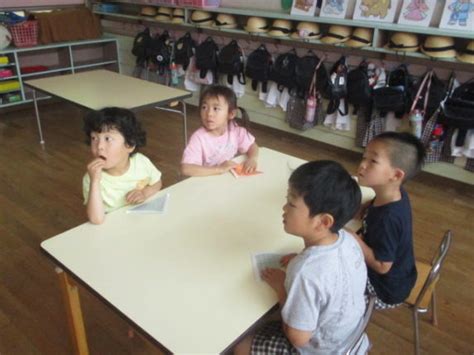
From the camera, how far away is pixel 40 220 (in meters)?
2.76

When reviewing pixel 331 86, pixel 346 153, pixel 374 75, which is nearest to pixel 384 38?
pixel 374 75

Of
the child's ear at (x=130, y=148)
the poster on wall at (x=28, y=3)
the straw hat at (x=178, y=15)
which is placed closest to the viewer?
the child's ear at (x=130, y=148)

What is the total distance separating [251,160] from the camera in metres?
1.89

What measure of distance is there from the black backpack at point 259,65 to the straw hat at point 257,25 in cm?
21

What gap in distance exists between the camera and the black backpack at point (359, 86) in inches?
132

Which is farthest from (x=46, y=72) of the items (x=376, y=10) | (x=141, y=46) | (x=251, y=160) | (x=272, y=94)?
(x=251, y=160)

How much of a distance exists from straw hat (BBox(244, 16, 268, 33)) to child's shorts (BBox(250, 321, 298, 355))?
3.15 metres

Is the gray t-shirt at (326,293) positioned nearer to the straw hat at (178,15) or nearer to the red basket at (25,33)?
the straw hat at (178,15)

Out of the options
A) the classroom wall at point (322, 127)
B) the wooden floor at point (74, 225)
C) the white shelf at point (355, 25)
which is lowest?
the wooden floor at point (74, 225)

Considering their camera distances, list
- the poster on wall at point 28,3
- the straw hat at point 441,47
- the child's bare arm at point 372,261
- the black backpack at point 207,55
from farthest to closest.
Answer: the poster on wall at point 28,3
the black backpack at point 207,55
the straw hat at point 441,47
the child's bare arm at point 372,261

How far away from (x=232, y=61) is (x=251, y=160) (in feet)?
8.15

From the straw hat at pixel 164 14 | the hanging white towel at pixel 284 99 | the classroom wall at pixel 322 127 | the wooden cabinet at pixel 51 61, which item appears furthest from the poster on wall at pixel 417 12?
the wooden cabinet at pixel 51 61

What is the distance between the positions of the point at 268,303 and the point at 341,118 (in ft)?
9.47

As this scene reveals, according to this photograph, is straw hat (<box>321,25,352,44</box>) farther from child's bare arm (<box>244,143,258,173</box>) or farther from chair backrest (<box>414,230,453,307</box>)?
chair backrest (<box>414,230,453,307</box>)
